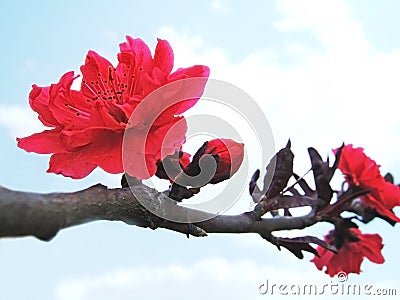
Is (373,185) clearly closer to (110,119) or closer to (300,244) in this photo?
(300,244)

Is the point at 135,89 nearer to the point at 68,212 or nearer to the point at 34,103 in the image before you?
the point at 34,103

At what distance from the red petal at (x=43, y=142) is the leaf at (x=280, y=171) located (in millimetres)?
170

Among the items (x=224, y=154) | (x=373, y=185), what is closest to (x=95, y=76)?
(x=224, y=154)

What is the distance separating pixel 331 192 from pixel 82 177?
0.20 metres

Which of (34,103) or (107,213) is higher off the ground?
(34,103)

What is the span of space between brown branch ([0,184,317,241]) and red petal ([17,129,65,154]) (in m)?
0.09

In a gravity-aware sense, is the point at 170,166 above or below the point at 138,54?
below

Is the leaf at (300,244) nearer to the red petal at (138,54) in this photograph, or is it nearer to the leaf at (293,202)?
the leaf at (293,202)

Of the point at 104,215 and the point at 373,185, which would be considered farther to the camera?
the point at 373,185

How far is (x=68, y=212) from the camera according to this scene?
25cm

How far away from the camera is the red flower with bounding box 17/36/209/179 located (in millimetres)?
397

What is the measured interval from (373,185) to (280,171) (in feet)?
0.32

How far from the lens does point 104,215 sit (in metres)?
0.30

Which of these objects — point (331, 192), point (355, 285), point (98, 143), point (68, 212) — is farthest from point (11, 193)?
point (355, 285)
